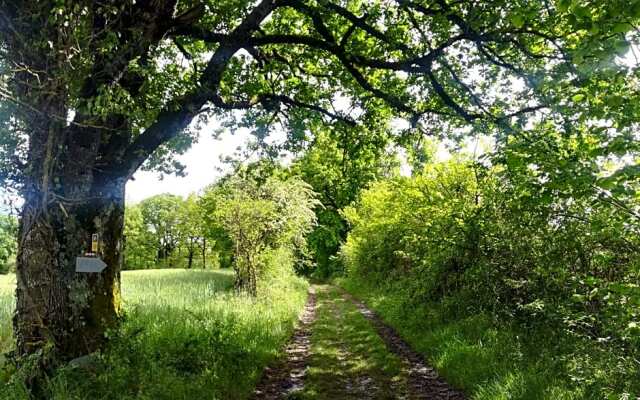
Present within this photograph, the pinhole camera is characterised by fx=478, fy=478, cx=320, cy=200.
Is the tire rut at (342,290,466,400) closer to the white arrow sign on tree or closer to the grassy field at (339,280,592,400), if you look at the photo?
the grassy field at (339,280,592,400)

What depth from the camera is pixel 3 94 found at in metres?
3.87

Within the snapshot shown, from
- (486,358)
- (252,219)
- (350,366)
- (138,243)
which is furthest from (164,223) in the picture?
(486,358)

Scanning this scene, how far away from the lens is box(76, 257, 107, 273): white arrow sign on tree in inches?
241

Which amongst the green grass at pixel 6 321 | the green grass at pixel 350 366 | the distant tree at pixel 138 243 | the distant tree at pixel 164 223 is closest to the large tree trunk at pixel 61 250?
the green grass at pixel 6 321

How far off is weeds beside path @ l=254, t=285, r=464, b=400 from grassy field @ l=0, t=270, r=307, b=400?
0.46 metres

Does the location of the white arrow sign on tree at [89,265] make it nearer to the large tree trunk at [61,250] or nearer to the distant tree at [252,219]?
the large tree trunk at [61,250]

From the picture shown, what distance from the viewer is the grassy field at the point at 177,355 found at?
5719 millimetres

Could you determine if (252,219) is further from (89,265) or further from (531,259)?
(89,265)

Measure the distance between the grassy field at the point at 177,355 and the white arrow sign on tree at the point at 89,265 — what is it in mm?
981

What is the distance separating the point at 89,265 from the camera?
6.17 m

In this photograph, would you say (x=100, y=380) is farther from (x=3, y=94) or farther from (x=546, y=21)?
(x=546, y=21)

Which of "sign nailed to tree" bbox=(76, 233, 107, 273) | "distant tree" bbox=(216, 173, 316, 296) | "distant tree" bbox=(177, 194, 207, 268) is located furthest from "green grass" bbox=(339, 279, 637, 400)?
"distant tree" bbox=(177, 194, 207, 268)

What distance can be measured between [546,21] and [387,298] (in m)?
11.9

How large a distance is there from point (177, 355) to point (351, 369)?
10.2ft
